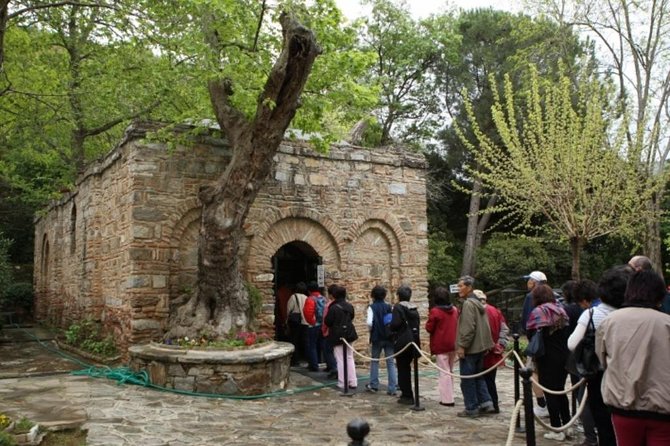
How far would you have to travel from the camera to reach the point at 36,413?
19.6 feet

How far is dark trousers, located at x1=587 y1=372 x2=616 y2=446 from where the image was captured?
15.4ft

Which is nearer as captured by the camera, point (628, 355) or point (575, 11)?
point (628, 355)

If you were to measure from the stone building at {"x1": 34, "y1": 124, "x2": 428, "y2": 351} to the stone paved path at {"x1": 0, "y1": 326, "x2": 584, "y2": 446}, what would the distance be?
1934 mm

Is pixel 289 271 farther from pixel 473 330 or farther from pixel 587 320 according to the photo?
pixel 587 320

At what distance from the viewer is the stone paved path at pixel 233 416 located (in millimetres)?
5762

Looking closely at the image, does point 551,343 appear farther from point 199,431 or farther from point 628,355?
point 199,431

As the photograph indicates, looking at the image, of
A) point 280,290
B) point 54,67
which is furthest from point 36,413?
point 54,67

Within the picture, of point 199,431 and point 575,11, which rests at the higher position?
point 575,11

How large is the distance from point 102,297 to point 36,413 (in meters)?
5.19

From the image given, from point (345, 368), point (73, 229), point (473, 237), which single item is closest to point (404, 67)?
point (473, 237)

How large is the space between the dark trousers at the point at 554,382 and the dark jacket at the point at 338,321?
10.4 feet

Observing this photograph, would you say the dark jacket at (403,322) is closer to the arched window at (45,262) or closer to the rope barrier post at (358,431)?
the rope barrier post at (358,431)

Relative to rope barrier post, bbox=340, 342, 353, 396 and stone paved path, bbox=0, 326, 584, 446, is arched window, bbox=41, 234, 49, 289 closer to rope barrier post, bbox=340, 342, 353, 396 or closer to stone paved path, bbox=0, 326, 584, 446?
stone paved path, bbox=0, 326, 584, 446

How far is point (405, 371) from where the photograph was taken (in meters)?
7.73
